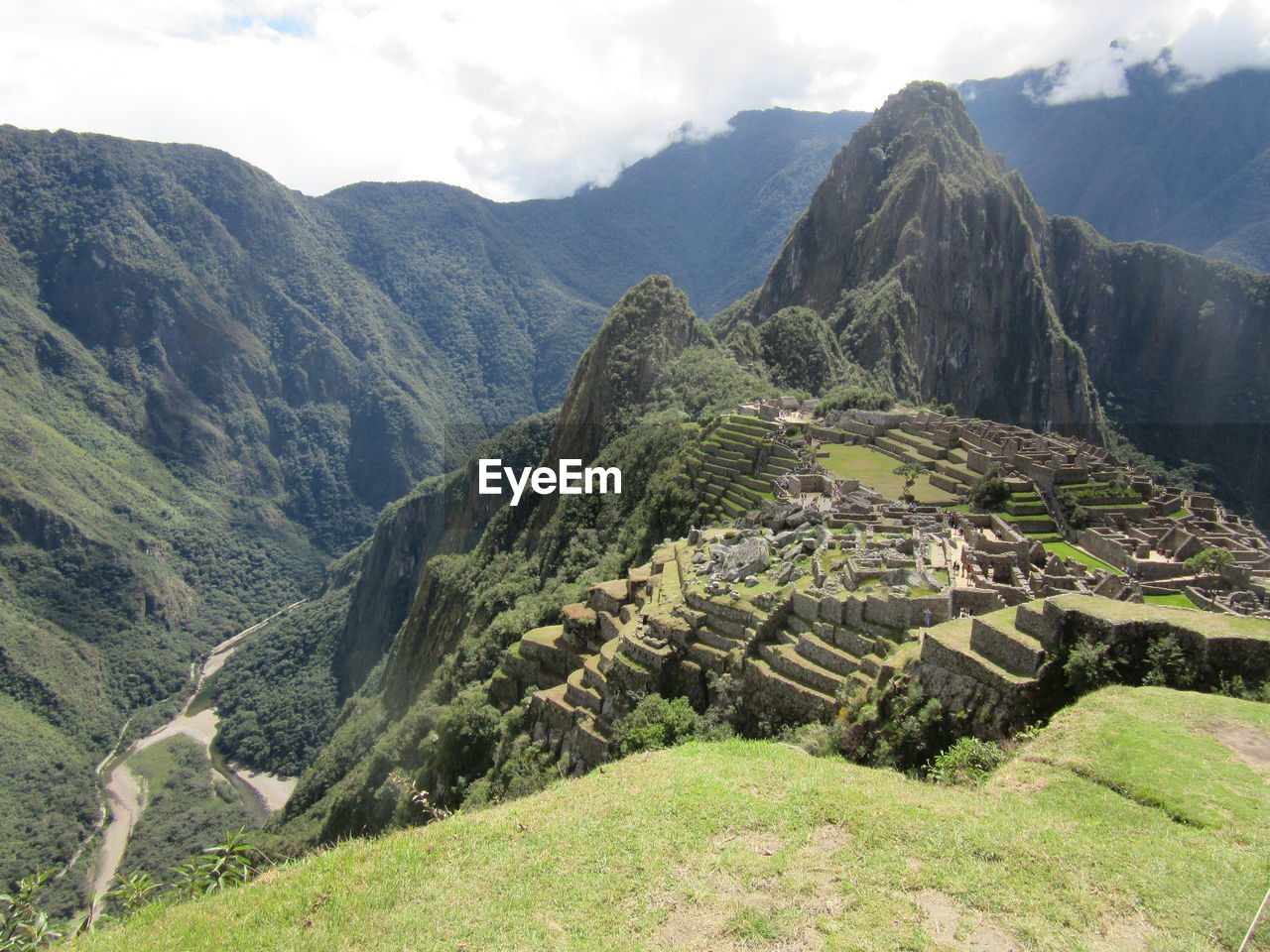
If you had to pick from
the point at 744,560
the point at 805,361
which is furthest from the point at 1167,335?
the point at 744,560

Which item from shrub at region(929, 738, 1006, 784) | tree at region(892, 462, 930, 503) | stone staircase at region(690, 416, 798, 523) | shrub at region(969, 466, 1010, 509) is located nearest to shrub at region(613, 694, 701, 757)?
shrub at region(929, 738, 1006, 784)

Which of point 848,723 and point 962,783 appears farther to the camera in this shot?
point 848,723

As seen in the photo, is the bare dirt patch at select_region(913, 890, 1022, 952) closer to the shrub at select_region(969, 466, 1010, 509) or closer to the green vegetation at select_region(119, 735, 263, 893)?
the shrub at select_region(969, 466, 1010, 509)

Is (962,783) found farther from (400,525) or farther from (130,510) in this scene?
(130,510)

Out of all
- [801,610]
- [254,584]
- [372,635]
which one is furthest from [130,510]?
[801,610]

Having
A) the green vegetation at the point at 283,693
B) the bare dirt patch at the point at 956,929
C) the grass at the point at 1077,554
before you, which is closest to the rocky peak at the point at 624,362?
the green vegetation at the point at 283,693

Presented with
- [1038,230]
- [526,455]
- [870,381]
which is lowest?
[526,455]
